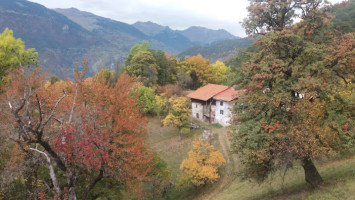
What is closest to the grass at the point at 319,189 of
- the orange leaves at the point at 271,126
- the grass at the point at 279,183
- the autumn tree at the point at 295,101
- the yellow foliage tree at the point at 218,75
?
the grass at the point at 279,183

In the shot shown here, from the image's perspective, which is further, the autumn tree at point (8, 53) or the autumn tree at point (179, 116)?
the autumn tree at point (179, 116)

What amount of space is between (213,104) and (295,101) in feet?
113

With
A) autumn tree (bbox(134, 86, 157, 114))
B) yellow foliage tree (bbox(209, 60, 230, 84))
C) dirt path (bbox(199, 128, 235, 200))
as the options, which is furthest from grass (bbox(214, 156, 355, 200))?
yellow foliage tree (bbox(209, 60, 230, 84))

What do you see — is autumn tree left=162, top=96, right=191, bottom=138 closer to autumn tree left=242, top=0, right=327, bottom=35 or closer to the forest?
the forest

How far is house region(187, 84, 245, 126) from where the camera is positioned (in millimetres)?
44500

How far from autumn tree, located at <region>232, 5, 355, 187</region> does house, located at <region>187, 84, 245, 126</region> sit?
28.4 metres

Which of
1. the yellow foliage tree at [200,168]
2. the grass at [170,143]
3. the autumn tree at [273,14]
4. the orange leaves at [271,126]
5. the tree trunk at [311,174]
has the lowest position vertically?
the grass at [170,143]

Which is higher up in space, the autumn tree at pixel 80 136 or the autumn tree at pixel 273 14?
the autumn tree at pixel 273 14

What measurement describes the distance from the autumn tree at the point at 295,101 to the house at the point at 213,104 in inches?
1118

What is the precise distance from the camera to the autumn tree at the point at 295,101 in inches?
478

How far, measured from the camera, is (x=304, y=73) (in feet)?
43.4

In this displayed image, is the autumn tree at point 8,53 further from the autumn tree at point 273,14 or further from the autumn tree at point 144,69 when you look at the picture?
the autumn tree at point 144,69

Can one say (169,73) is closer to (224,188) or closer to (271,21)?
(224,188)

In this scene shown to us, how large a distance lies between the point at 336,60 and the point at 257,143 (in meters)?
6.65
